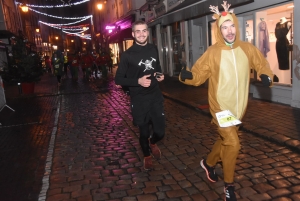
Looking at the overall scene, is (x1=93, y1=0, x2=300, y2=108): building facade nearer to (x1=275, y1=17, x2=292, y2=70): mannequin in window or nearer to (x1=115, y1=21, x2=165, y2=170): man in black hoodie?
(x1=275, y1=17, x2=292, y2=70): mannequin in window

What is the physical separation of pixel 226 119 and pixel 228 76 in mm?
448

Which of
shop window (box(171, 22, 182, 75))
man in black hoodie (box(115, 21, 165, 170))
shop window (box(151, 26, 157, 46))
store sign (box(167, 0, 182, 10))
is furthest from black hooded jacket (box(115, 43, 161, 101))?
shop window (box(151, 26, 157, 46))

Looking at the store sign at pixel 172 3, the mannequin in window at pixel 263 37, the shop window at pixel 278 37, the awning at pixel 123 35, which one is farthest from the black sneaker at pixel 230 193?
the awning at pixel 123 35

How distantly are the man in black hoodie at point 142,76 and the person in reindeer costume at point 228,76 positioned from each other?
0.76 metres

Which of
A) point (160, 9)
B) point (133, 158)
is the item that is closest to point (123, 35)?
point (160, 9)

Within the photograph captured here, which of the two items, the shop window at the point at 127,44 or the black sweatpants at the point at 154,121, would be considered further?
the shop window at the point at 127,44

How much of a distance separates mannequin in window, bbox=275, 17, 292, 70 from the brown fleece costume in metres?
5.47

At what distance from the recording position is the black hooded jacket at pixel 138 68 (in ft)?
13.0

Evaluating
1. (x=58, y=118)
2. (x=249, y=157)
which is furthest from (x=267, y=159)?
(x=58, y=118)

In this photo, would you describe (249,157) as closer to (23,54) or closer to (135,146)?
(135,146)

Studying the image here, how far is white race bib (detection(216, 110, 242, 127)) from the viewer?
3.19m

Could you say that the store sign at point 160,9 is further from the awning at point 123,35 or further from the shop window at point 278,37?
the shop window at point 278,37

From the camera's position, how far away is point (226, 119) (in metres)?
3.20

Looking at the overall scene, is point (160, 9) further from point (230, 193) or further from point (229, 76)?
point (230, 193)
